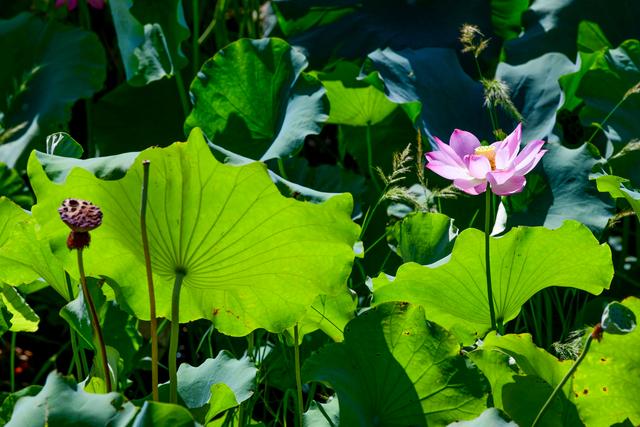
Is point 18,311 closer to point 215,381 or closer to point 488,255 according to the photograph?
point 215,381

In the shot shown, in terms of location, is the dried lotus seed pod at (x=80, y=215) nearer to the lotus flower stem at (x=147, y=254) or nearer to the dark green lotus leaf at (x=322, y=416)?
the lotus flower stem at (x=147, y=254)

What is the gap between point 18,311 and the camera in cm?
124

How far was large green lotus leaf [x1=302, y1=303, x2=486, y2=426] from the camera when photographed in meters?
1.02

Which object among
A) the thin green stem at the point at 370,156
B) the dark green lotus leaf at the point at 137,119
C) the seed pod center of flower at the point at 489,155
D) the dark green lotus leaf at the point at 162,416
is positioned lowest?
the dark green lotus leaf at the point at 137,119

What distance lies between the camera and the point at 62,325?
1991 millimetres

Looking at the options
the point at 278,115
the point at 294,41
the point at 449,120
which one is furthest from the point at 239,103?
the point at 294,41

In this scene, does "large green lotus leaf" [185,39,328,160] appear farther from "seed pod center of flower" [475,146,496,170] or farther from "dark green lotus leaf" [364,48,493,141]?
"seed pod center of flower" [475,146,496,170]

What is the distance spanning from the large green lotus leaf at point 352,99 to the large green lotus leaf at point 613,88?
0.35 metres

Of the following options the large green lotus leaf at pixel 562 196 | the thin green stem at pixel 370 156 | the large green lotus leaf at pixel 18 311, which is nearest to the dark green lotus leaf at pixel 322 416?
the large green lotus leaf at pixel 18 311

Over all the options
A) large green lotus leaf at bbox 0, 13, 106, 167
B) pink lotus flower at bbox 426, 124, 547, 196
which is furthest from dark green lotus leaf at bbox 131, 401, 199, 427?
large green lotus leaf at bbox 0, 13, 106, 167

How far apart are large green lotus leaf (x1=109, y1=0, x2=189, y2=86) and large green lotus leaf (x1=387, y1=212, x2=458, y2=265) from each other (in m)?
0.75

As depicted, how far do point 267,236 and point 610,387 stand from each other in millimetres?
392

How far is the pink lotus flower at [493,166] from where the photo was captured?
117 cm

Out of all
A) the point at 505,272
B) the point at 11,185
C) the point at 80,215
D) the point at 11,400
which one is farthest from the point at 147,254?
the point at 11,185
